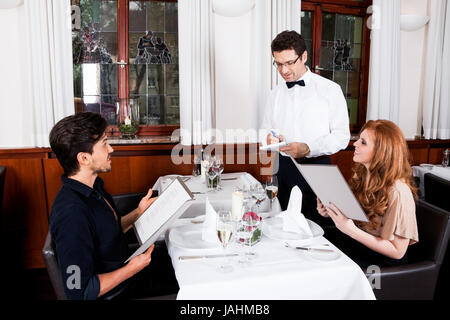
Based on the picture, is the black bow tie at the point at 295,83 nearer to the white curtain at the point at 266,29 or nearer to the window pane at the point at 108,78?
the white curtain at the point at 266,29

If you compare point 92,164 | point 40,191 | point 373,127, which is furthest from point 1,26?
point 373,127

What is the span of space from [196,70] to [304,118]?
1.19 m

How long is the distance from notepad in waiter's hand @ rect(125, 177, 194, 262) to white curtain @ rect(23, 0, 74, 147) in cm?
198

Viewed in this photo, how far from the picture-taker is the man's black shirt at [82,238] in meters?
1.29

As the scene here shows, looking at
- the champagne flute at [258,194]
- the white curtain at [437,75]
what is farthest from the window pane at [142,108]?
the white curtain at [437,75]

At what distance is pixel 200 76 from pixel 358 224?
2.11m

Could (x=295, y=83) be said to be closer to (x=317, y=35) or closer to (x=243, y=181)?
(x=243, y=181)

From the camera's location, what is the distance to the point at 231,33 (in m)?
3.64

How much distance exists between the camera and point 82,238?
1.31m

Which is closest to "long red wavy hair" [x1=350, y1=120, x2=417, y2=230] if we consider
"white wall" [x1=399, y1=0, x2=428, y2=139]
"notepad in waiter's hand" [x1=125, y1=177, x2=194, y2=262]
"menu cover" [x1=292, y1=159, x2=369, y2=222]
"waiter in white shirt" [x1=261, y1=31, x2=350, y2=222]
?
"menu cover" [x1=292, y1=159, x2=369, y2=222]

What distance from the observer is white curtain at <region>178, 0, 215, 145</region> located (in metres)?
3.38

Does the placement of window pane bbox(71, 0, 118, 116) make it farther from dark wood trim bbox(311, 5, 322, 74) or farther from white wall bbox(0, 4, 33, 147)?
dark wood trim bbox(311, 5, 322, 74)

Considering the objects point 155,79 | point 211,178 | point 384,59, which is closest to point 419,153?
point 384,59

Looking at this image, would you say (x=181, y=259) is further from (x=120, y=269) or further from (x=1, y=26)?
(x=1, y=26)
